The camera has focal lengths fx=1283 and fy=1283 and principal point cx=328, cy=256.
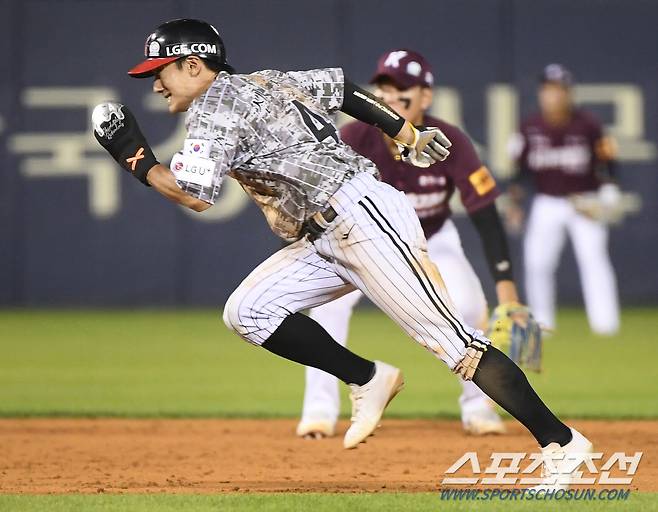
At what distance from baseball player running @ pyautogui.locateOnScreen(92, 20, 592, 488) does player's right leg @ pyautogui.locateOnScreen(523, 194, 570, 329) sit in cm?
687

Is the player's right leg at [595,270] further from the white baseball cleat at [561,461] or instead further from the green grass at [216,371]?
the white baseball cleat at [561,461]

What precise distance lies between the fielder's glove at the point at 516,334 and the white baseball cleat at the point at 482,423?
0.83 m

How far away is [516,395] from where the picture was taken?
4551 millimetres

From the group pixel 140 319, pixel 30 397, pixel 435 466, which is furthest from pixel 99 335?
pixel 435 466

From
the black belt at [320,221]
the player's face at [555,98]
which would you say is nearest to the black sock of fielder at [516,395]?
the black belt at [320,221]

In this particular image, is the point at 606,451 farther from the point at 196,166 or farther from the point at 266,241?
the point at 266,241

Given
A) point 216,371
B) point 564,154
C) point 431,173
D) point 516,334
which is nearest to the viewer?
point 516,334

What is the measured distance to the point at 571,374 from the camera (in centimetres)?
920

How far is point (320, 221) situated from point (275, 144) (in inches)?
13.0

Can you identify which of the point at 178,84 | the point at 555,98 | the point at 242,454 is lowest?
the point at 242,454

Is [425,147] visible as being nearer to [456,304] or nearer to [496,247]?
[496,247]

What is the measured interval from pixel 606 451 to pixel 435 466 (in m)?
0.82

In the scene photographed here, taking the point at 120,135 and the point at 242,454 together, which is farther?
the point at 242,454

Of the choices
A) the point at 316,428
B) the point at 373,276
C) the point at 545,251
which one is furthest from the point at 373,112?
the point at 545,251
